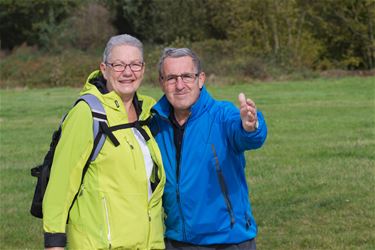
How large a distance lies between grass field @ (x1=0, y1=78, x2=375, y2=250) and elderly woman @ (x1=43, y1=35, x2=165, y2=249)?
137 inches

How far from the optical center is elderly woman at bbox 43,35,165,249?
11.3 feet

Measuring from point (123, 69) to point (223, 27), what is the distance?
127 ft

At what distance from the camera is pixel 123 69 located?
3641mm

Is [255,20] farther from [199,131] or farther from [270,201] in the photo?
[199,131]

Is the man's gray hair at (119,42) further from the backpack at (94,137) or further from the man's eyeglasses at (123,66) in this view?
the backpack at (94,137)

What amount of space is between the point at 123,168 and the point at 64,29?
4583 centimetres

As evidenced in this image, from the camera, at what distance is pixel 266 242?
693 centimetres

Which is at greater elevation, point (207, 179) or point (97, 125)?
point (97, 125)

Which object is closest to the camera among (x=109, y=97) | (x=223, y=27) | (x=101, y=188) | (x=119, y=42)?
(x=101, y=188)

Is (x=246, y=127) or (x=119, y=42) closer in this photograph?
(x=246, y=127)

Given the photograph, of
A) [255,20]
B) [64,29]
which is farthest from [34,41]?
[255,20]

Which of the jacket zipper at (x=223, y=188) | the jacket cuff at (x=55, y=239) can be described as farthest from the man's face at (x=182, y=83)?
the jacket cuff at (x=55, y=239)

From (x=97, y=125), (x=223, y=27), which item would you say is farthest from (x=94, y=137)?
(x=223, y=27)

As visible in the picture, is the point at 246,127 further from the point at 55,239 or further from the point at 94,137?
the point at 55,239
